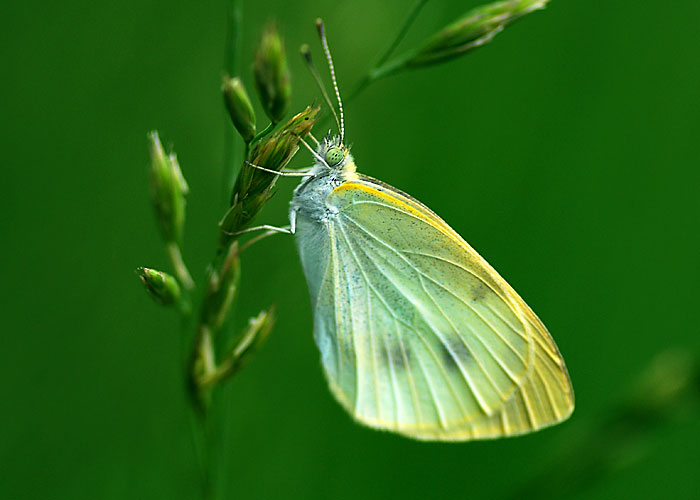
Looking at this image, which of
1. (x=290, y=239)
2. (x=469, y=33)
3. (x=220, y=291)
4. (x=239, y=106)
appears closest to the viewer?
(x=239, y=106)

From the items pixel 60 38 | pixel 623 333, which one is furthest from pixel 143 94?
pixel 623 333

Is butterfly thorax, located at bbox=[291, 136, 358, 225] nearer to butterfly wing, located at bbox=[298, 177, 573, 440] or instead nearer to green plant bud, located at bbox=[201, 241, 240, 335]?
butterfly wing, located at bbox=[298, 177, 573, 440]

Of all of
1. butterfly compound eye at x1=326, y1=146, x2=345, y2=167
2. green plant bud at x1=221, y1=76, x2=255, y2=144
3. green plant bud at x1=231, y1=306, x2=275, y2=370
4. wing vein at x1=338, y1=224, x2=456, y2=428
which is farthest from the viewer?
wing vein at x1=338, y1=224, x2=456, y2=428

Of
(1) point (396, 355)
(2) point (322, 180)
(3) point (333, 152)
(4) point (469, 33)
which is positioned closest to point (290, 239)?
(2) point (322, 180)

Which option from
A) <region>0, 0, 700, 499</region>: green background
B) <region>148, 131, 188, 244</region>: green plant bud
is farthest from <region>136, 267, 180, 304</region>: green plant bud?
<region>0, 0, 700, 499</region>: green background

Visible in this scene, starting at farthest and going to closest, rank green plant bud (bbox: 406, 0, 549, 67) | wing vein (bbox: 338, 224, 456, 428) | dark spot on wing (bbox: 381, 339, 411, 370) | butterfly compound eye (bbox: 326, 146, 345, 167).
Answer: dark spot on wing (bbox: 381, 339, 411, 370) → wing vein (bbox: 338, 224, 456, 428) → butterfly compound eye (bbox: 326, 146, 345, 167) → green plant bud (bbox: 406, 0, 549, 67)

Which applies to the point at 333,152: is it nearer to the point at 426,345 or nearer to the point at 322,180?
the point at 322,180

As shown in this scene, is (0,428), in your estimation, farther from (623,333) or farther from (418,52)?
(623,333)
